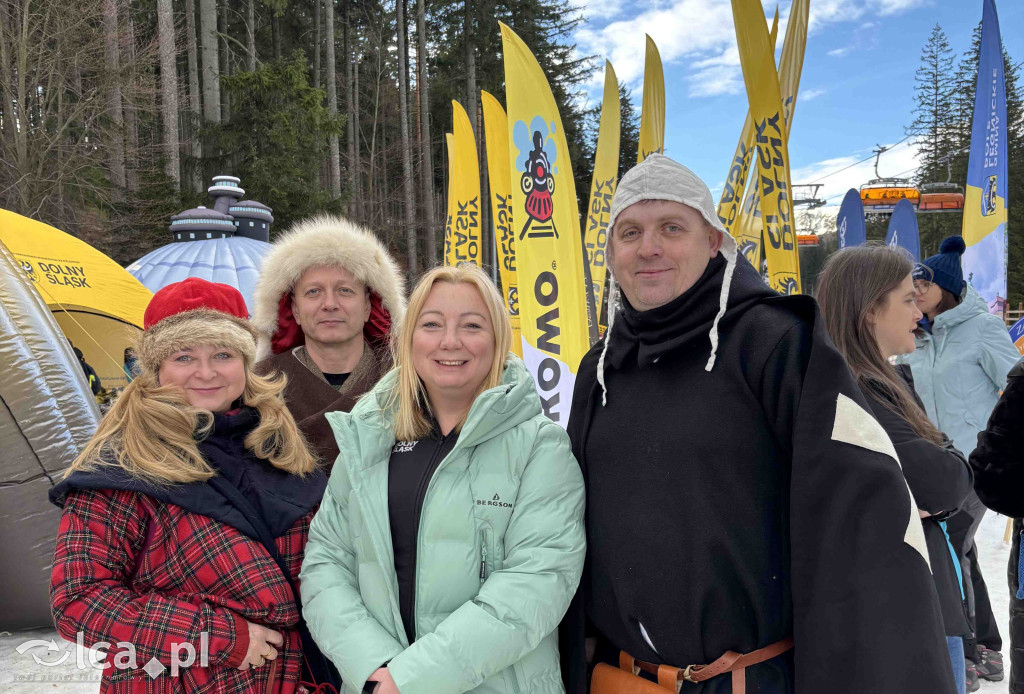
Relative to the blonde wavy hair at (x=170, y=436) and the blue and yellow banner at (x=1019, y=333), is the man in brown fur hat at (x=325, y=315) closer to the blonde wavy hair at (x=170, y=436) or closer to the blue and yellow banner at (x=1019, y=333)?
the blonde wavy hair at (x=170, y=436)

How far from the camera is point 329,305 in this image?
235 centimetres

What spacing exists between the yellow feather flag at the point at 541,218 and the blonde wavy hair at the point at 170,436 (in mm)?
3419

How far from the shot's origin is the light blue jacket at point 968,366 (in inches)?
142

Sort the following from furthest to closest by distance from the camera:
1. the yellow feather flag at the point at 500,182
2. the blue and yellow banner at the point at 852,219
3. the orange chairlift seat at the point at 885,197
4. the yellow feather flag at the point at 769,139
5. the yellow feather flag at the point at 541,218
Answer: the orange chairlift seat at the point at 885,197, the blue and yellow banner at the point at 852,219, the yellow feather flag at the point at 500,182, the yellow feather flag at the point at 769,139, the yellow feather flag at the point at 541,218

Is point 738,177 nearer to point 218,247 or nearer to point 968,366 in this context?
point 968,366

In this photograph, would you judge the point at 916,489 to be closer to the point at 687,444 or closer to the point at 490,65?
the point at 687,444

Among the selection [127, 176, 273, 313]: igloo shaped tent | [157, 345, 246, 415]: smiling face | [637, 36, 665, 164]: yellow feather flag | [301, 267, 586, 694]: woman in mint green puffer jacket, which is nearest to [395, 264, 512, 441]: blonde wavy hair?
[301, 267, 586, 694]: woman in mint green puffer jacket

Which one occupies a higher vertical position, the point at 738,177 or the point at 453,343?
the point at 738,177

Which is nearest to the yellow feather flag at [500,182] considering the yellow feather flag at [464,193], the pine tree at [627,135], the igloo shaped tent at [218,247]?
the yellow feather flag at [464,193]

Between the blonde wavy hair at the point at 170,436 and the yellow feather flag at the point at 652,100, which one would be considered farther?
the yellow feather flag at the point at 652,100

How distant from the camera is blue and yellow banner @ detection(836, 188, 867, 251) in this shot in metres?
13.0

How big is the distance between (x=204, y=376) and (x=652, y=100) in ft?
28.2

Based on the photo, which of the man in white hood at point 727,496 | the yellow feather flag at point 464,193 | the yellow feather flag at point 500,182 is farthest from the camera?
the yellow feather flag at point 464,193

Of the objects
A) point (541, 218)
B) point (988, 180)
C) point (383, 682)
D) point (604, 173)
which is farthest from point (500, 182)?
point (383, 682)
